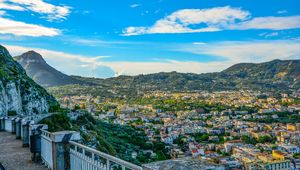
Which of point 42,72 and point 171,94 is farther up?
point 42,72

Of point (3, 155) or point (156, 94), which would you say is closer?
point (3, 155)

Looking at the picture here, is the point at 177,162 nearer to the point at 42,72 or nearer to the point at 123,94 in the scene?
the point at 123,94

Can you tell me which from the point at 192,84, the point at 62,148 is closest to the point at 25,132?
the point at 62,148

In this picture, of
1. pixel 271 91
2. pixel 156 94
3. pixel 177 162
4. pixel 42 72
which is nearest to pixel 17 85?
pixel 177 162

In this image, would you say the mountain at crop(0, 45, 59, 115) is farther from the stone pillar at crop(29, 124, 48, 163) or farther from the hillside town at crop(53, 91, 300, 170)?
the stone pillar at crop(29, 124, 48, 163)

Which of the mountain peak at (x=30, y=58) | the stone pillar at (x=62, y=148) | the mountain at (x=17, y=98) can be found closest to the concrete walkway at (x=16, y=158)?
the stone pillar at (x=62, y=148)

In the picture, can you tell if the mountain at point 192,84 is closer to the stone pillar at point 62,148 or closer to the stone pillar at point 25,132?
the stone pillar at point 25,132
